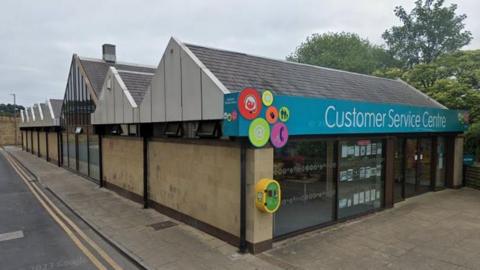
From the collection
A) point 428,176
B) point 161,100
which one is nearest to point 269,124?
point 161,100

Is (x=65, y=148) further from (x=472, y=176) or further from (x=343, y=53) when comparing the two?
(x=343, y=53)

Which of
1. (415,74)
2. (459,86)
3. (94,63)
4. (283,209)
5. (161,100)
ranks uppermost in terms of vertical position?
(94,63)

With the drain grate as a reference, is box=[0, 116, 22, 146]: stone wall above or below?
above

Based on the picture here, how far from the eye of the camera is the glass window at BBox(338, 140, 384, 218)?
28.6 ft

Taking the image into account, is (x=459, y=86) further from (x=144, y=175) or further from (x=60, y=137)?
(x=60, y=137)

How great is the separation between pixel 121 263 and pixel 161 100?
433cm

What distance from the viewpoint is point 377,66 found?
32719 mm

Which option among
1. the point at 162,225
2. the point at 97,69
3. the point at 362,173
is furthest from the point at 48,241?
the point at 97,69

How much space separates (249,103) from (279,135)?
3.44 feet

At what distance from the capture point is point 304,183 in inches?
307

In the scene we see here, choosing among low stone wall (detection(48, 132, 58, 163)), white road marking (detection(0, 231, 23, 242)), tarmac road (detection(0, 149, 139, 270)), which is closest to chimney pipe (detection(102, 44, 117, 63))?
low stone wall (detection(48, 132, 58, 163))

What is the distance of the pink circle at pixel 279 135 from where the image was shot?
6492mm

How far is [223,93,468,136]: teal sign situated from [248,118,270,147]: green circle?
107 millimetres

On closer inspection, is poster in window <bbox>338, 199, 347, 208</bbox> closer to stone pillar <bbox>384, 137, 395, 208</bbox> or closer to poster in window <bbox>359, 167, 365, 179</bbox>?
poster in window <bbox>359, 167, 365, 179</bbox>
